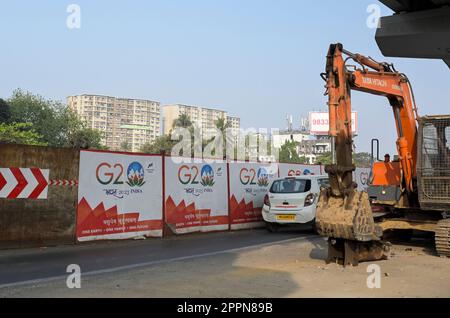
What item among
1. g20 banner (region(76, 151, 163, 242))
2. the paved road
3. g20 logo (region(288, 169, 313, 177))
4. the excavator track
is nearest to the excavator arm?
the excavator track

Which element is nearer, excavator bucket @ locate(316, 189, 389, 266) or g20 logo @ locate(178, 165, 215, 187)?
excavator bucket @ locate(316, 189, 389, 266)

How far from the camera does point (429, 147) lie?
10.9 m

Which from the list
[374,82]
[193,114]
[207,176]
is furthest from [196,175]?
[193,114]

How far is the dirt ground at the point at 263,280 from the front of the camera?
678 cm

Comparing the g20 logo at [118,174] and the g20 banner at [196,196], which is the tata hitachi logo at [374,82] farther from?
the g20 logo at [118,174]

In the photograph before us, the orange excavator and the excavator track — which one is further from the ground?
the orange excavator

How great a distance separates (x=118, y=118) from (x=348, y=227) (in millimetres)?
95756

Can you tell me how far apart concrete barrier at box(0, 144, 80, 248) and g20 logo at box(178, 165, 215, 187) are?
140 inches

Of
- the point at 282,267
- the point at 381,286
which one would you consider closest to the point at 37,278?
the point at 282,267

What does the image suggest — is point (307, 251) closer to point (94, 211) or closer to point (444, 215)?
point (444, 215)

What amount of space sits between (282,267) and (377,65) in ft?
17.3

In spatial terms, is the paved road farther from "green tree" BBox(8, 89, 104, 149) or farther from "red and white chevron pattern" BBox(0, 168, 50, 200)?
"green tree" BBox(8, 89, 104, 149)

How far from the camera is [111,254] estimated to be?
35.6ft

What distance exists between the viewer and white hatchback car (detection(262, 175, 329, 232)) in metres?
14.8
